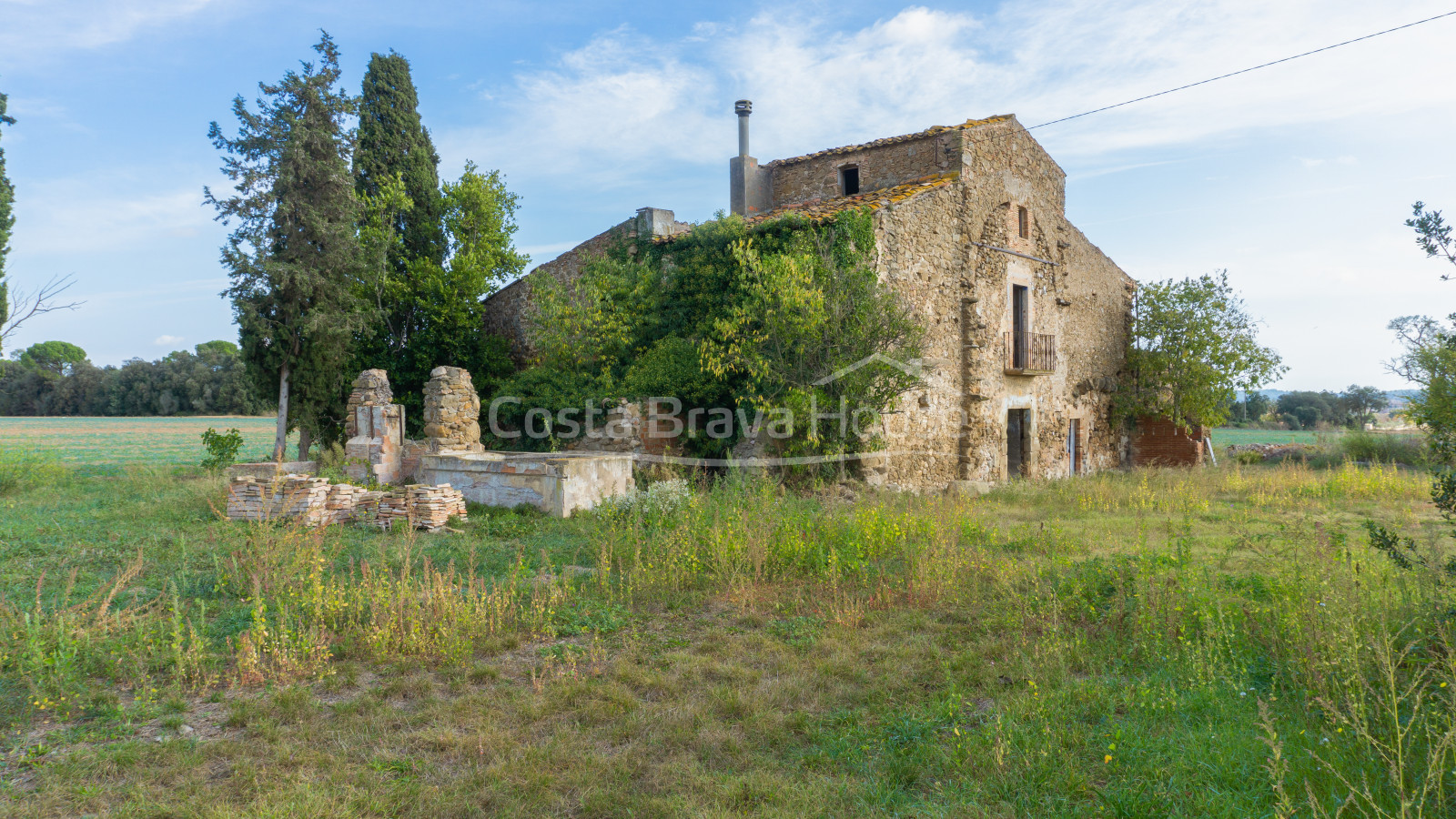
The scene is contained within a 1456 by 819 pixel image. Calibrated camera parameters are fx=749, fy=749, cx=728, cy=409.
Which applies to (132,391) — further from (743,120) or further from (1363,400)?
(1363,400)

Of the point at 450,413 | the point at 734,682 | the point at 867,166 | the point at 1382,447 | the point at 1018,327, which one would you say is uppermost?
the point at 867,166

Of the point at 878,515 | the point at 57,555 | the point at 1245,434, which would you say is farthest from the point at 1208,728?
the point at 1245,434

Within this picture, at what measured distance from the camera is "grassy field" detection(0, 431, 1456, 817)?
10.3ft

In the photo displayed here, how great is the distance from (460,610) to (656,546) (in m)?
2.34

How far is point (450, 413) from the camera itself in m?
12.4

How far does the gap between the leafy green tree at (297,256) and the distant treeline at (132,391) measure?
37110 millimetres

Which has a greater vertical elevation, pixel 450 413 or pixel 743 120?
pixel 743 120

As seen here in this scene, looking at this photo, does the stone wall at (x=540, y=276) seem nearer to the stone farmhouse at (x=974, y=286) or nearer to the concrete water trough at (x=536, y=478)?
the stone farmhouse at (x=974, y=286)

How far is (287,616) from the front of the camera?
16.1 feet

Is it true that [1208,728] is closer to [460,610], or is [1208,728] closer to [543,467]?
[460,610]

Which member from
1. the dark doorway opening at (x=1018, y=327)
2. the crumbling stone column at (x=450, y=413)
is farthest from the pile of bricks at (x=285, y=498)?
the dark doorway opening at (x=1018, y=327)

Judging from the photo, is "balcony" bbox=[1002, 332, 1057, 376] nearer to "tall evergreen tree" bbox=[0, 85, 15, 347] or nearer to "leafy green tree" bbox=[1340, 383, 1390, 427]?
"tall evergreen tree" bbox=[0, 85, 15, 347]

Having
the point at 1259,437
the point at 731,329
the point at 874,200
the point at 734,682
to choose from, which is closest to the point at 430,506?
the point at 731,329

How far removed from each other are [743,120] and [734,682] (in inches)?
608
